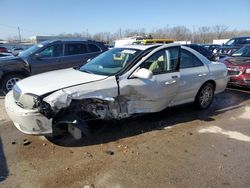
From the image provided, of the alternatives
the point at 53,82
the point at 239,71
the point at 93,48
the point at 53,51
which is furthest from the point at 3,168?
the point at 239,71

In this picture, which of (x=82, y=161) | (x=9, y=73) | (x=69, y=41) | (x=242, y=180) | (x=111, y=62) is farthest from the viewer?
(x=69, y=41)

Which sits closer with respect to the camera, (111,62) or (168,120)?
(111,62)

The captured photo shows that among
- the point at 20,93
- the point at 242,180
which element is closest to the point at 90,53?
→ the point at 20,93

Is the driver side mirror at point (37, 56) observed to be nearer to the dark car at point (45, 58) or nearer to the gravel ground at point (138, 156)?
the dark car at point (45, 58)

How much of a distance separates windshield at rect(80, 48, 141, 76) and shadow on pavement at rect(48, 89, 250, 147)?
99 cm

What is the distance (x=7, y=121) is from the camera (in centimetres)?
543

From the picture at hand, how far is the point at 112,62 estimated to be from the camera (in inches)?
195

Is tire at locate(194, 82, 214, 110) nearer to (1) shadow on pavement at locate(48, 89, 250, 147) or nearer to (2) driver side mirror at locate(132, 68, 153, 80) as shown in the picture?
(1) shadow on pavement at locate(48, 89, 250, 147)

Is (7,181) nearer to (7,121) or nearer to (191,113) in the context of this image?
(7,121)

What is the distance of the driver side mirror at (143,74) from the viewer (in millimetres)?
4273

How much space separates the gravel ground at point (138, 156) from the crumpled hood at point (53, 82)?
975mm

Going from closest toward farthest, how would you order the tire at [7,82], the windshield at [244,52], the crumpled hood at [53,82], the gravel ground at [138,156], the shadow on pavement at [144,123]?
the gravel ground at [138,156], the crumpled hood at [53,82], the shadow on pavement at [144,123], the tire at [7,82], the windshield at [244,52]

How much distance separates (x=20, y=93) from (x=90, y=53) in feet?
17.9

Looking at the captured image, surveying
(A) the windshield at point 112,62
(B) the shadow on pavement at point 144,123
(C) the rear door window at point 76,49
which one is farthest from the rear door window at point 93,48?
(B) the shadow on pavement at point 144,123
